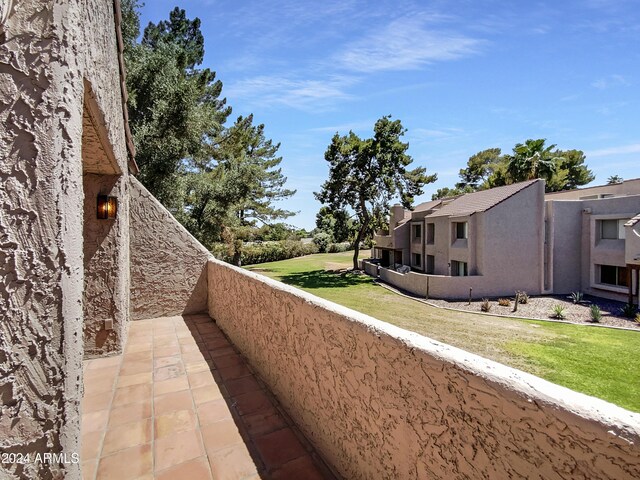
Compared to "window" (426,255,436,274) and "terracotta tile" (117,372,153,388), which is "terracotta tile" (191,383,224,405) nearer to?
"terracotta tile" (117,372,153,388)

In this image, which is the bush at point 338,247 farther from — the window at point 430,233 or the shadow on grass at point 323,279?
the window at point 430,233

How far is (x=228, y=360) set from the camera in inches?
209

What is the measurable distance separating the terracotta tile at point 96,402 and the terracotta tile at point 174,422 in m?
0.88

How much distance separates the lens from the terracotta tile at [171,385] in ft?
14.2

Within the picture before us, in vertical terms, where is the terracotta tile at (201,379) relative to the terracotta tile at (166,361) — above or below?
below

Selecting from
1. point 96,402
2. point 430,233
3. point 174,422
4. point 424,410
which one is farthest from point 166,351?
point 430,233

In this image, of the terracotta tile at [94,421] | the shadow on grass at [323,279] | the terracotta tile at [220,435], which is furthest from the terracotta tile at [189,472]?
the shadow on grass at [323,279]

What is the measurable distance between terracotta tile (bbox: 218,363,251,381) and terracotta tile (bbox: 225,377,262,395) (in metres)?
0.12

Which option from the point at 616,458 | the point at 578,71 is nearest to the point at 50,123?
the point at 616,458

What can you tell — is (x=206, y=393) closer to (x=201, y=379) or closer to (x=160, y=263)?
(x=201, y=379)

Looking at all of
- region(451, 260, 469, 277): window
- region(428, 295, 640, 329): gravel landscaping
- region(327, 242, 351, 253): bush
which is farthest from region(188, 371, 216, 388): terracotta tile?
region(327, 242, 351, 253): bush

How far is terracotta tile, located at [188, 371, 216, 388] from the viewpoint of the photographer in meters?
4.50

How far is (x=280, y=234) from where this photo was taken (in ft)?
110

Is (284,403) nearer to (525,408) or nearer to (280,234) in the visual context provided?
(525,408)
